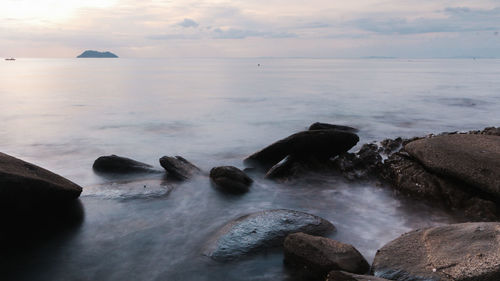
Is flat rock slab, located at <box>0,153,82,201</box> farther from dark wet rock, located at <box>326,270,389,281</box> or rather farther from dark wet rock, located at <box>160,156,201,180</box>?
dark wet rock, located at <box>326,270,389,281</box>

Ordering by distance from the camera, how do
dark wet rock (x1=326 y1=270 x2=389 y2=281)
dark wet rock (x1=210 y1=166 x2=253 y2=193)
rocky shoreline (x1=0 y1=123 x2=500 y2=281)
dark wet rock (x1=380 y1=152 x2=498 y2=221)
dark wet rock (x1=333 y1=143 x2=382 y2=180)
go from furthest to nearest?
1. dark wet rock (x1=333 y1=143 x2=382 y2=180)
2. dark wet rock (x1=210 y1=166 x2=253 y2=193)
3. dark wet rock (x1=380 y1=152 x2=498 y2=221)
4. rocky shoreline (x1=0 y1=123 x2=500 y2=281)
5. dark wet rock (x1=326 y1=270 x2=389 y2=281)

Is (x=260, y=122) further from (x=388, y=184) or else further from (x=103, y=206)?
(x=103, y=206)

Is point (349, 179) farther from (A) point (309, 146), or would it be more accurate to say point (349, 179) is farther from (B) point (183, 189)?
(B) point (183, 189)

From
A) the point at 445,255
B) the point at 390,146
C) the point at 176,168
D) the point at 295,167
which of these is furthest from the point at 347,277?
the point at 390,146

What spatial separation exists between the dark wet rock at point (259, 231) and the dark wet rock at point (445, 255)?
4.53 feet

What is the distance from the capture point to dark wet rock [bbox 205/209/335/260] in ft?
19.7

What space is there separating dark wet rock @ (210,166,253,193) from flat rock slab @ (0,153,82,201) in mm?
2917

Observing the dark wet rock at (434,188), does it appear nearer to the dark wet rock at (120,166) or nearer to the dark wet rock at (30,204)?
the dark wet rock at (120,166)

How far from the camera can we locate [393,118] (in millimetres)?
18781

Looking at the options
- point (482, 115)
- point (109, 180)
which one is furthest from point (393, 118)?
point (109, 180)

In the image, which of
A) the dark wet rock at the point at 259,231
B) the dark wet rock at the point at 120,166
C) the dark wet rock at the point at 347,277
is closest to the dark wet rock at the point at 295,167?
the dark wet rock at the point at 259,231

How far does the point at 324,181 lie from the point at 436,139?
8.31 feet

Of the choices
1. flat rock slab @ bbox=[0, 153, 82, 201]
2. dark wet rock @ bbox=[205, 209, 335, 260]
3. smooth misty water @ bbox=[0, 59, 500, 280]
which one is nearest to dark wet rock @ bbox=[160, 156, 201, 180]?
smooth misty water @ bbox=[0, 59, 500, 280]

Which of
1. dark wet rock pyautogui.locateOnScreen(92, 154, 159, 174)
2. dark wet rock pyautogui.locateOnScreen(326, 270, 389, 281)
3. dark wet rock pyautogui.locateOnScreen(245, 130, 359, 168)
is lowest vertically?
dark wet rock pyautogui.locateOnScreen(92, 154, 159, 174)
